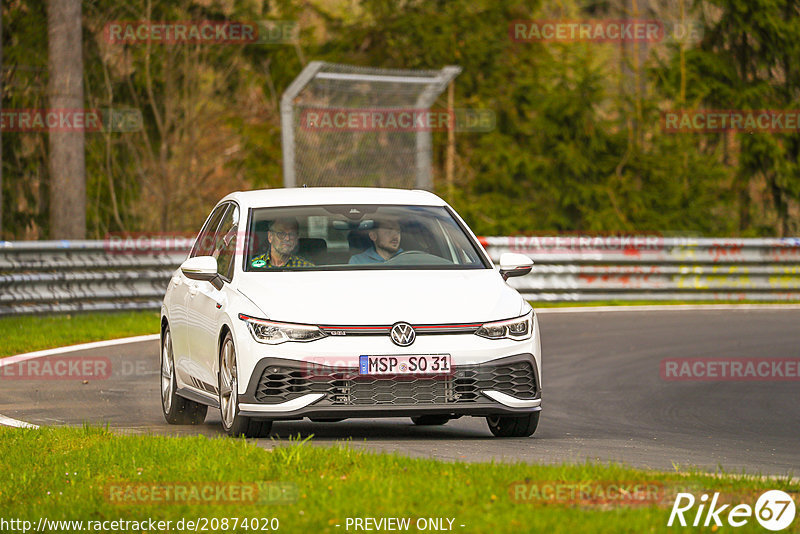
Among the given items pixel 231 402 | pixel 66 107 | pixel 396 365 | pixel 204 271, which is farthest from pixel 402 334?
pixel 66 107

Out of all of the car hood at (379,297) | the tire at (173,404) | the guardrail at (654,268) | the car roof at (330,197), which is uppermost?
the car roof at (330,197)

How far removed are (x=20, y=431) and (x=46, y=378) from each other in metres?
4.44

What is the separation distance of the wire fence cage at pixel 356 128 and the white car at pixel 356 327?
38.9 ft

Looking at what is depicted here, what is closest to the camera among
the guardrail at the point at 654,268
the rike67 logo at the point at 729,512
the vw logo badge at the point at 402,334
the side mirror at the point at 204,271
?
the rike67 logo at the point at 729,512

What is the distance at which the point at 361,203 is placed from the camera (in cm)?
1059

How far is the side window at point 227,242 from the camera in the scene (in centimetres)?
1023

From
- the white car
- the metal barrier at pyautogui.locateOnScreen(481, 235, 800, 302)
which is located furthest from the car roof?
the metal barrier at pyautogui.locateOnScreen(481, 235, 800, 302)

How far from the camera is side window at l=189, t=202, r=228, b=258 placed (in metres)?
11.3

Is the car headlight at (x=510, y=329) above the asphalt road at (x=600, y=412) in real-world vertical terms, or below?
above

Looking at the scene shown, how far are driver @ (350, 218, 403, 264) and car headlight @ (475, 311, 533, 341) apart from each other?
110 centimetres

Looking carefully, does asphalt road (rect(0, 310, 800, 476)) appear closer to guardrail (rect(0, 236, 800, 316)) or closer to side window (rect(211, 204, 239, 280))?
side window (rect(211, 204, 239, 280))

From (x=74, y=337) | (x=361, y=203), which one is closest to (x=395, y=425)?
(x=361, y=203)

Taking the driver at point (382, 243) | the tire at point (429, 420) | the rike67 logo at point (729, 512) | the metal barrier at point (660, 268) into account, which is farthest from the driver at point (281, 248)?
the metal barrier at point (660, 268)

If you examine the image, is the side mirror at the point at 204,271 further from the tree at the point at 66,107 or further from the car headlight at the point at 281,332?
the tree at the point at 66,107
